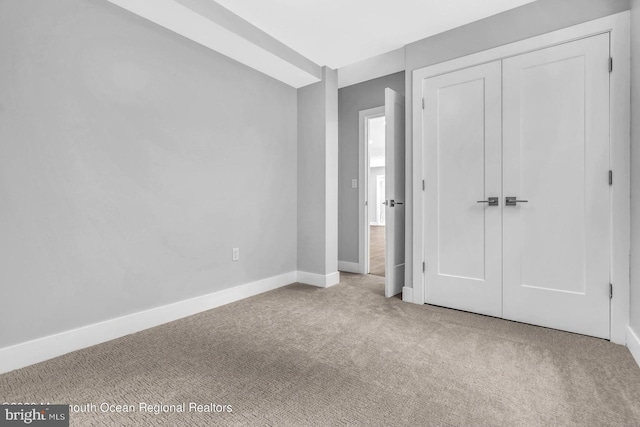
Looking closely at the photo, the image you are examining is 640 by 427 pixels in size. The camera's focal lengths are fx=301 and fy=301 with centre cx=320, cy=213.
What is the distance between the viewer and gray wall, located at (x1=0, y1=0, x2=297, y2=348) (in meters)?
→ 1.74

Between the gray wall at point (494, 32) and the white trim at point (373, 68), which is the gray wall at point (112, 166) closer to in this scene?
the white trim at point (373, 68)

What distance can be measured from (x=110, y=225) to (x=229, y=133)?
1.31 meters

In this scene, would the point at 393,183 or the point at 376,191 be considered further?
the point at 376,191

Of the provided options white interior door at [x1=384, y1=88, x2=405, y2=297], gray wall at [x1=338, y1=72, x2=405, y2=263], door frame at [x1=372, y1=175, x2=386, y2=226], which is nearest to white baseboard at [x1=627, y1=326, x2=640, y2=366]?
white interior door at [x1=384, y1=88, x2=405, y2=297]

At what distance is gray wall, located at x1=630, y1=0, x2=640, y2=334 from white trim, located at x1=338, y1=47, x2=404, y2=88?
1914 millimetres

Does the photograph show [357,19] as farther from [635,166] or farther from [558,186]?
[635,166]

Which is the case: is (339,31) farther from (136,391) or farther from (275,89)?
(136,391)

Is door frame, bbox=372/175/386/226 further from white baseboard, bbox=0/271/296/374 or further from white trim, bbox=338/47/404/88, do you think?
white baseboard, bbox=0/271/296/374

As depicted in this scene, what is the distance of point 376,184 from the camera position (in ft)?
43.3

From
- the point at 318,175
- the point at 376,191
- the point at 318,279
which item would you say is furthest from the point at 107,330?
the point at 376,191

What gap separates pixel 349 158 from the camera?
14.4 feet

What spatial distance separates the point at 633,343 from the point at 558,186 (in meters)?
1.09

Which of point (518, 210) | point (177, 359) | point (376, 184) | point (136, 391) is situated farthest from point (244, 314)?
point (376, 184)

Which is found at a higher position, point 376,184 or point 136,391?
point 376,184
